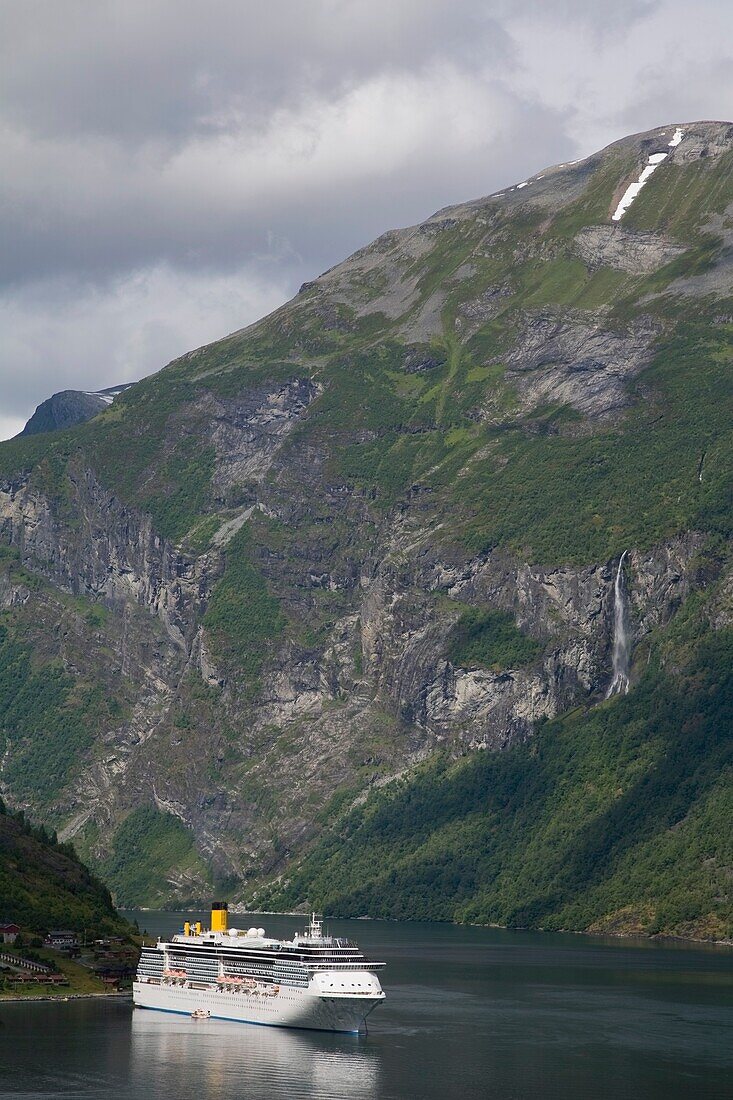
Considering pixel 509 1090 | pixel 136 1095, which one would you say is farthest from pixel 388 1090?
pixel 136 1095

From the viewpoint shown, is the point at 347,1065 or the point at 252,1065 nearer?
the point at 252,1065

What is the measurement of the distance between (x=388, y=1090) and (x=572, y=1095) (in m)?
16.2

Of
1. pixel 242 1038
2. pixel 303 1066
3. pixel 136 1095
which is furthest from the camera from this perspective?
pixel 242 1038

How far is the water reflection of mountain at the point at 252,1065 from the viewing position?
162m

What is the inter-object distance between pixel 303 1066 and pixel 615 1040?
1559 inches

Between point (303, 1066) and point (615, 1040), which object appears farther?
point (615, 1040)

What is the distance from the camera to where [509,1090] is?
16350cm

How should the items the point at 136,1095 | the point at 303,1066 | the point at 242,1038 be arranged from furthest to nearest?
1. the point at 242,1038
2. the point at 303,1066
3. the point at 136,1095

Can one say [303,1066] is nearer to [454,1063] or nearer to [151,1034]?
[454,1063]

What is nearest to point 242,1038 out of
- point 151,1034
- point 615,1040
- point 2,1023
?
point 151,1034

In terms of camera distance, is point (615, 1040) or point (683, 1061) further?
point (615, 1040)

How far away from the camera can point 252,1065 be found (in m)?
176

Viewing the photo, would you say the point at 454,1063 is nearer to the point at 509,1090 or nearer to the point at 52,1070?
the point at 509,1090

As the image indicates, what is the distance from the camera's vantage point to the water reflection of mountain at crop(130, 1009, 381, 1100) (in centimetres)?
16218
